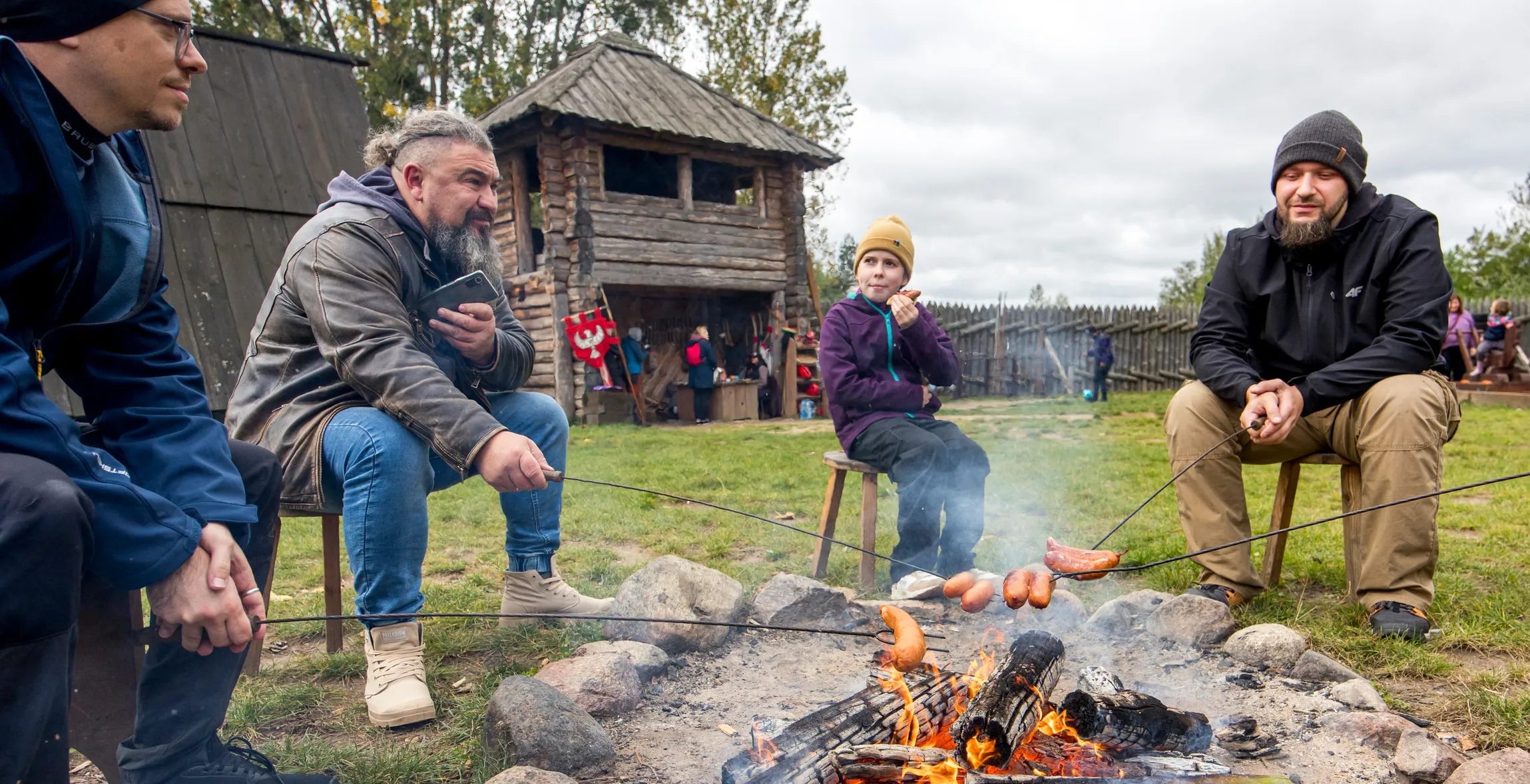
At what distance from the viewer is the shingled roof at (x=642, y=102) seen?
42.2 ft

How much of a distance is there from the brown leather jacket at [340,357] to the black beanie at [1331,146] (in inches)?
123

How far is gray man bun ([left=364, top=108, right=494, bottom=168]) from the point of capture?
278 cm

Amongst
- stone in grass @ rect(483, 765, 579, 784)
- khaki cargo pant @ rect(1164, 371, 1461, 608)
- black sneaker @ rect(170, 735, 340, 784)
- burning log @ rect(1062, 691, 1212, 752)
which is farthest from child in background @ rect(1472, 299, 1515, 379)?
black sneaker @ rect(170, 735, 340, 784)

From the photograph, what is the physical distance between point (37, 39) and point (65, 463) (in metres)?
0.72

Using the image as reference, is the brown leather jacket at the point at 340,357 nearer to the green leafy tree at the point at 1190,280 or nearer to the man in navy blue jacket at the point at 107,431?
the man in navy blue jacket at the point at 107,431

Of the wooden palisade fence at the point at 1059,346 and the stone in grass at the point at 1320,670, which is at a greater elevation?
the wooden palisade fence at the point at 1059,346

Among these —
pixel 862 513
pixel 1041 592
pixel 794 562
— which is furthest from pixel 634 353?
pixel 1041 592

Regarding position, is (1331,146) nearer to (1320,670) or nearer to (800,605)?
(1320,670)

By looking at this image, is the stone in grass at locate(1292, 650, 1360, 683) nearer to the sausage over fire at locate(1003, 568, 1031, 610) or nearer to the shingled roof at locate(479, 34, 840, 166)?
the sausage over fire at locate(1003, 568, 1031, 610)

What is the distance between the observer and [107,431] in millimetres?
1859

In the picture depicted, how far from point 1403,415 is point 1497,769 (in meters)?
1.58

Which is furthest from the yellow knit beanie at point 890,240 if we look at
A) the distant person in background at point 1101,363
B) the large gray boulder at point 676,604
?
the distant person in background at point 1101,363

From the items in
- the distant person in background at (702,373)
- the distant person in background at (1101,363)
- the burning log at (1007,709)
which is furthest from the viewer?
the distant person in background at (1101,363)

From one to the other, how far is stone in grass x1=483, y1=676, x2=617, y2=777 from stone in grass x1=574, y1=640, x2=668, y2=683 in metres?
0.43
